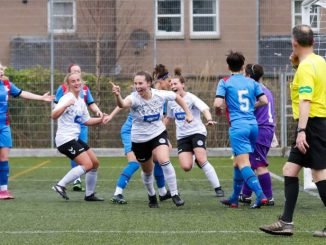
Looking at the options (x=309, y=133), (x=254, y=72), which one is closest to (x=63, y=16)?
(x=254, y=72)

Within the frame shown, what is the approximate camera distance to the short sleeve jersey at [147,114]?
10609 millimetres

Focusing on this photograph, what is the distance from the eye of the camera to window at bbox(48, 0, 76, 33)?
23.6 metres

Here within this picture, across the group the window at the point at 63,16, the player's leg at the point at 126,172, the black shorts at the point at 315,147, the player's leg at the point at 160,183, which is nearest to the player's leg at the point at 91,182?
the player's leg at the point at 126,172

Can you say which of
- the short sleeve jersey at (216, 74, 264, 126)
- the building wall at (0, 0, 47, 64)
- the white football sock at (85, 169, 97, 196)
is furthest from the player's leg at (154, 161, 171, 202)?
the building wall at (0, 0, 47, 64)

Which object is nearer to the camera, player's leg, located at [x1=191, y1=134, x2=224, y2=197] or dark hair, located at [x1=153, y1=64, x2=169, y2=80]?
dark hair, located at [x1=153, y1=64, x2=169, y2=80]

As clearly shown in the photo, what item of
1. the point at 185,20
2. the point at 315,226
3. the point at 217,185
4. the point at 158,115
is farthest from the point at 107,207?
the point at 185,20

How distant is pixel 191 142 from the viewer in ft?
39.9

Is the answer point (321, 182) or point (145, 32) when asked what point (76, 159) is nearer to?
point (321, 182)

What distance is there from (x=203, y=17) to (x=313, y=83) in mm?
18007

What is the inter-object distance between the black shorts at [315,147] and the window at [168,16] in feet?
48.7

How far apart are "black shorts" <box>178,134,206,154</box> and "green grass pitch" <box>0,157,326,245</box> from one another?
0.67 m

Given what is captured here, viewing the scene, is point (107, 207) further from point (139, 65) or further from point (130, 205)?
point (139, 65)

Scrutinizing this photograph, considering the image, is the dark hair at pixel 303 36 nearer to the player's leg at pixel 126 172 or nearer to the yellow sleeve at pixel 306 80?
the yellow sleeve at pixel 306 80

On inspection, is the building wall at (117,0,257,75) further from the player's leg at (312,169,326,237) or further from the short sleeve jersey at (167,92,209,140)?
the player's leg at (312,169,326,237)
